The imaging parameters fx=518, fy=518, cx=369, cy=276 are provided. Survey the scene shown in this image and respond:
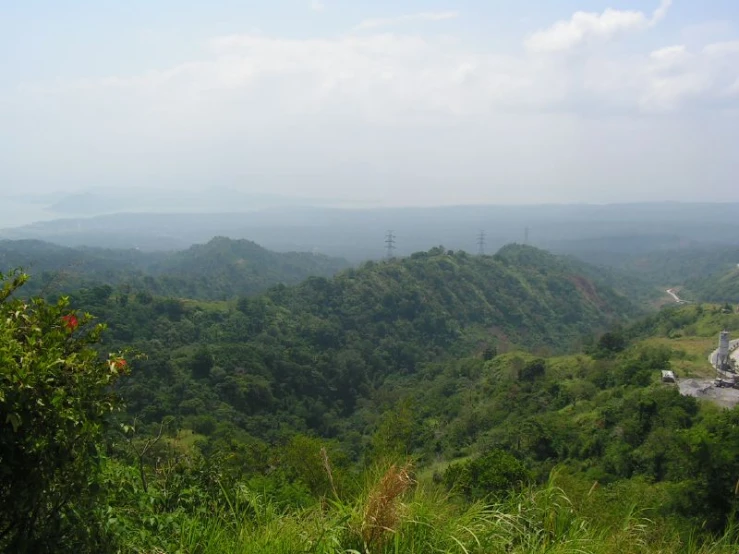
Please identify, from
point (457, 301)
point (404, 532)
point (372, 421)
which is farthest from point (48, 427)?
point (457, 301)

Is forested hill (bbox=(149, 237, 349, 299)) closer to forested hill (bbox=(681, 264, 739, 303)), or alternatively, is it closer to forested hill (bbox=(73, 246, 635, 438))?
forested hill (bbox=(73, 246, 635, 438))

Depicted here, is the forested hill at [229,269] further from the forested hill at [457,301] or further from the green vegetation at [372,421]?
the green vegetation at [372,421]

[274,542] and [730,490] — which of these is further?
[730,490]

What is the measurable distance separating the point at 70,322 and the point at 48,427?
57cm

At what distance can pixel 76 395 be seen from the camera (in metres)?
2.14

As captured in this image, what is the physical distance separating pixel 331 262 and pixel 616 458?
111123 mm

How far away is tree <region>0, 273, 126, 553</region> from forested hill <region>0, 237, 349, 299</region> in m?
58.1

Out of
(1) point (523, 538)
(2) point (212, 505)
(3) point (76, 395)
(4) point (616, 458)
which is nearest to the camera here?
(3) point (76, 395)

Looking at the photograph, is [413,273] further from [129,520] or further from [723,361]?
[129,520]

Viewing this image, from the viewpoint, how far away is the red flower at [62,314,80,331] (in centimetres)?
241

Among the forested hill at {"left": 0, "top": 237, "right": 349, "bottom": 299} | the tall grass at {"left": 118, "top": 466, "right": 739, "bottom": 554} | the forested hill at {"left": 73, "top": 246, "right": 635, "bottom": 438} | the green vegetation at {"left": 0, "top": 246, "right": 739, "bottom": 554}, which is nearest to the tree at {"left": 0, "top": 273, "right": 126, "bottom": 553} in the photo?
the green vegetation at {"left": 0, "top": 246, "right": 739, "bottom": 554}

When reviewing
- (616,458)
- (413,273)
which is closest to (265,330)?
(413,273)

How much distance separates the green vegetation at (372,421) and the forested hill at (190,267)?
24168 millimetres

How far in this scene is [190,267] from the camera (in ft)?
319
